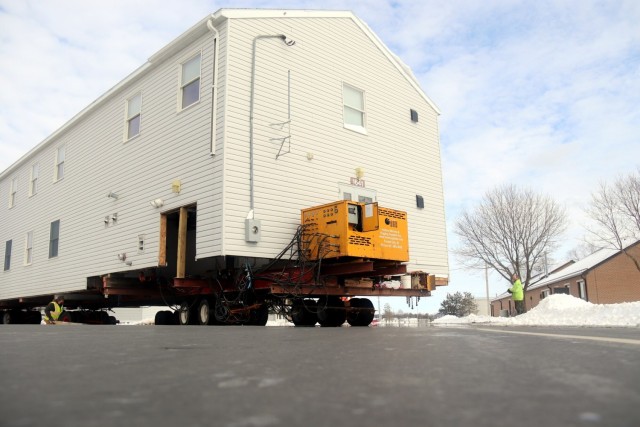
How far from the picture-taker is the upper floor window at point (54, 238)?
19.0m

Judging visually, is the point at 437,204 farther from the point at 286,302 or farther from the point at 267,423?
the point at 267,423

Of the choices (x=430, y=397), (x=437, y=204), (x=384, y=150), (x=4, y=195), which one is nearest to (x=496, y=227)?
(x=437, y=204)

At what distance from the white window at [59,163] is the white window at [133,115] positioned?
16.8 feet

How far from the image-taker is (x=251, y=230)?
1176cm

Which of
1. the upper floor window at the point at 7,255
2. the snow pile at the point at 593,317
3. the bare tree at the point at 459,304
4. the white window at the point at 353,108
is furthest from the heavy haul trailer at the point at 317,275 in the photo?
the bare tree at the point at 459,304

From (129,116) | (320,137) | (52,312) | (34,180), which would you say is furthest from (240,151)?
(34,180)

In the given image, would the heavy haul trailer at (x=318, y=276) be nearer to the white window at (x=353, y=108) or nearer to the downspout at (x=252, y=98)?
the downspout at (x=252, y=98)

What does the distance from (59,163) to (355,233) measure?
13649mm

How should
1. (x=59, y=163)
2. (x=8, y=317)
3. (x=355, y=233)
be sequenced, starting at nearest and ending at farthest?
(x=355, y=233), (x=59, y=163), (x=8, y=317)

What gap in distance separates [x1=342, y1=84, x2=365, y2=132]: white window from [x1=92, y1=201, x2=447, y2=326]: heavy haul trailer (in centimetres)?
384

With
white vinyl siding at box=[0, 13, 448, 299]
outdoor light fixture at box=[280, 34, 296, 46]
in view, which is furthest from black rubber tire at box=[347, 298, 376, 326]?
outdoor light fixture at box=[280, 34, 296, 46]

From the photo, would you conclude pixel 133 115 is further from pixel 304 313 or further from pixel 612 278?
pixel 612 278

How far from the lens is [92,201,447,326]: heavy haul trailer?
11.1 metres

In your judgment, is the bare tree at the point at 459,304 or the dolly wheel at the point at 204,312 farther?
the bare tree at the point at 459,304
